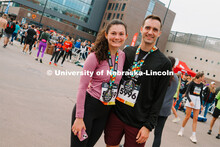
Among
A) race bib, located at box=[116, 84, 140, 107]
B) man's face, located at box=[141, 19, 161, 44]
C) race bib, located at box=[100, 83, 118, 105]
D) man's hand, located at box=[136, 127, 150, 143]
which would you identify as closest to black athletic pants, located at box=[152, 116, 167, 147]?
man's hand, located at box=[136, 127, 150, 143]

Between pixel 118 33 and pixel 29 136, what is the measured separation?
2.39 meters

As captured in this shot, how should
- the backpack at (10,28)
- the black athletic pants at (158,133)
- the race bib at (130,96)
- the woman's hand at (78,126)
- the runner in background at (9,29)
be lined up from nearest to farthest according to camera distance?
the woman's hand at (78,126), the race bib at (130,96), the black athletic pants at (158,133), the runner in background at (9,29), the backpack at (10,28)

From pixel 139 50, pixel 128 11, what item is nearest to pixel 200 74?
pixel 139 50

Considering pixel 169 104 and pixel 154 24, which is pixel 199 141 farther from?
pixel 154 24

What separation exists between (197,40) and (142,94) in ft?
178

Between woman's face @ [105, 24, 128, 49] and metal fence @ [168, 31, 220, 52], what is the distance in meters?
50.4

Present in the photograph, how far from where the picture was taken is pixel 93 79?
2012 mm

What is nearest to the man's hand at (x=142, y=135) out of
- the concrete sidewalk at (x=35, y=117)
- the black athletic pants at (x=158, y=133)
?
the black athletic pants at (x=158, y=133)

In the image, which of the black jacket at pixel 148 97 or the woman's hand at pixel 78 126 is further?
the black jacket at pixel 148 97

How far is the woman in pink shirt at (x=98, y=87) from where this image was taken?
187 cm

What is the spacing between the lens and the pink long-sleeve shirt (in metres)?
1.86

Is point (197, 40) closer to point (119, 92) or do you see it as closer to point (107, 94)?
point (119, 92)

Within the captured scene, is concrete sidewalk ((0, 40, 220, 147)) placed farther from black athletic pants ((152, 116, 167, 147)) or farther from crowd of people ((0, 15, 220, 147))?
crowd of people ((0, 15, 220, 147))

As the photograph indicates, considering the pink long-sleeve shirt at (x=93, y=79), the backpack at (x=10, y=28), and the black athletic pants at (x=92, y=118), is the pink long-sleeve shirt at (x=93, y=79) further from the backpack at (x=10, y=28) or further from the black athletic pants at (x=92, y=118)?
the backpack at (x=10, y=28)
